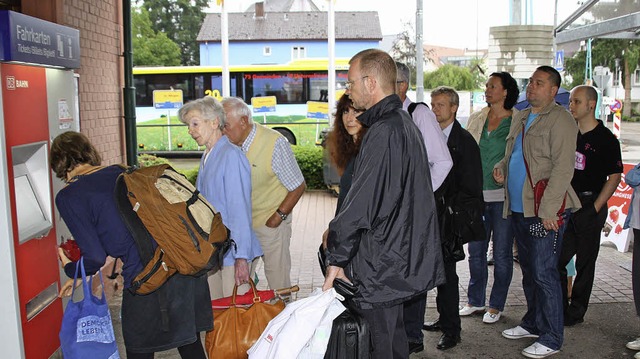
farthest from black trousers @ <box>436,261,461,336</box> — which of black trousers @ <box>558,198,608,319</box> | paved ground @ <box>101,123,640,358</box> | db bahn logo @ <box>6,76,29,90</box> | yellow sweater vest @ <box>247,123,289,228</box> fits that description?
db bahn logo @ <box>6,76,29,90</box>

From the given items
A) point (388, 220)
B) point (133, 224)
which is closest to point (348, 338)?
point (388, 220)

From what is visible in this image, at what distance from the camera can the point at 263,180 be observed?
14.6 feet

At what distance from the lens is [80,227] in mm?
2992

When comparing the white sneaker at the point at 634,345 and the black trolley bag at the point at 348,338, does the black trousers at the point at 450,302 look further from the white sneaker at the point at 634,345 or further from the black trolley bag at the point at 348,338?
the black trolley bag at the point at 348,338

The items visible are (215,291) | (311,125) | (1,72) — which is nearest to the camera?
(1,72)

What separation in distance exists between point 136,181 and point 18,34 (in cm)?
113

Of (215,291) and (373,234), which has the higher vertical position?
(373,234)

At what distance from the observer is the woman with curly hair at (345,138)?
364 cm

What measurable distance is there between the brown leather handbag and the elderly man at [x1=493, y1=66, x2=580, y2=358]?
2051 mm

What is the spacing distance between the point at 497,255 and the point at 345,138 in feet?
6.76

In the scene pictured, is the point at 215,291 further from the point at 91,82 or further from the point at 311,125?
the point at 311,125

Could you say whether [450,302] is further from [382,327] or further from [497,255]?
[382,327]

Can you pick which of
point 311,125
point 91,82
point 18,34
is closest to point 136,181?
point 18,34

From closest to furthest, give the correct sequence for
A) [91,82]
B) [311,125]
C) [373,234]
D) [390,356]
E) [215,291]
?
[373,234] < [390,356] < [215,291] < [91,82] < [311,125]
